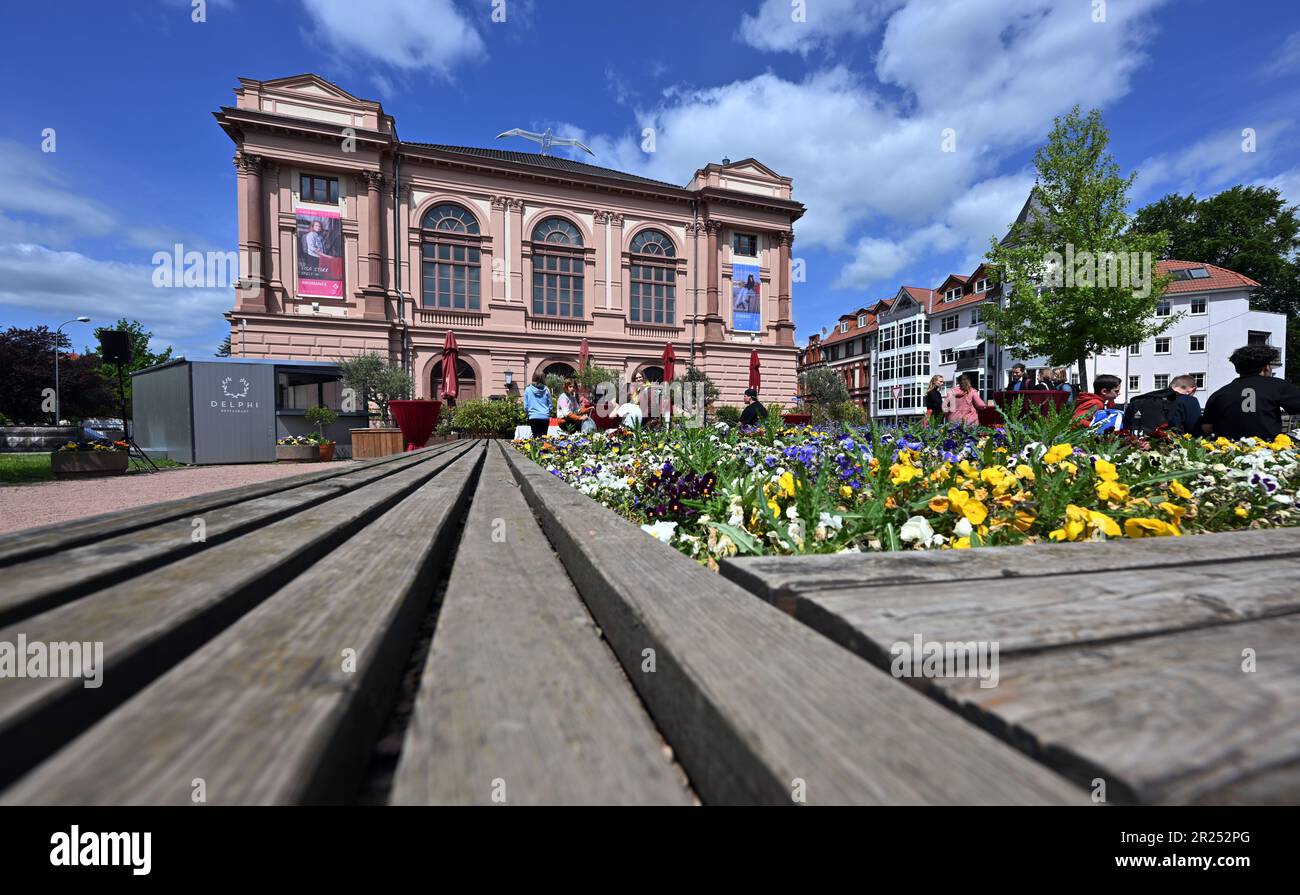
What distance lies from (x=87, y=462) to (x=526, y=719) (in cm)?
1253

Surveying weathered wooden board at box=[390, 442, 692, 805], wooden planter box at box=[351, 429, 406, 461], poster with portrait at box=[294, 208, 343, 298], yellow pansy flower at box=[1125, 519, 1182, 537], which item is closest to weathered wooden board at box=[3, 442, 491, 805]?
weathered wooden board at box=[390, 442, 692, 805]

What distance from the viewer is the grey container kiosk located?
475 inches

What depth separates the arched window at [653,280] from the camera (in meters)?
24.5

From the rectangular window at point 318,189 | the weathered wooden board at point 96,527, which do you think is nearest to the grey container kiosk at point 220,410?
the rectangular window at point 318,189

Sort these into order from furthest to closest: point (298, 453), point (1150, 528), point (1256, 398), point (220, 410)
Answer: point (298, 453) < point (220, 410) < point (1256, 398) < point (1150, 528)

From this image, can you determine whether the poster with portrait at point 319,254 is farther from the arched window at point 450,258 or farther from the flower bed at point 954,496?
the flower bed at point 954,496

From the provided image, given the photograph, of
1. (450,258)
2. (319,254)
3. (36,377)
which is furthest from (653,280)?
(36,377)

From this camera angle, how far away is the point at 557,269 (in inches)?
911

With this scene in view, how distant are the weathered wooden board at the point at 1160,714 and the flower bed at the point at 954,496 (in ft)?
3.18

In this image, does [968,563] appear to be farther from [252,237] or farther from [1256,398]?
[252,237]

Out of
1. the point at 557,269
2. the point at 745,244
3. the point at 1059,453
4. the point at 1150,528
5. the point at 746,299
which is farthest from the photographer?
the point at 745,244

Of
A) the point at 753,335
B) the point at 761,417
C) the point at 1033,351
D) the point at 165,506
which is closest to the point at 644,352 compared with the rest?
the point at 753,335
